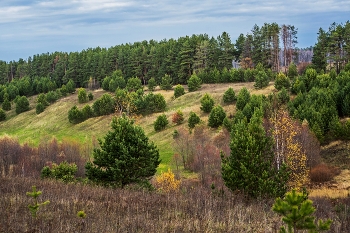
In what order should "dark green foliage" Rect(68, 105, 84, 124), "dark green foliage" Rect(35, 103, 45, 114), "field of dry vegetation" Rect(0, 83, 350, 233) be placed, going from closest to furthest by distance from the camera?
"field of dry vegetation" Rect(0, 83, 350, 233), "dark green foliage" Rect(68, 105, 84, 124), "dark green foliage" Rect(35, 103, 45, 114)

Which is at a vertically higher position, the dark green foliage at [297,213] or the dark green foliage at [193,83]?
the dark green foliage at [297,213]

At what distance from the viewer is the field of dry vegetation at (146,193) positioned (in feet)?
29.4

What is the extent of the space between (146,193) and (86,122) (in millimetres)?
60888


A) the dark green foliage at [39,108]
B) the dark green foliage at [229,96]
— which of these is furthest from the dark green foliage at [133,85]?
the dark green foliage at [229,96]

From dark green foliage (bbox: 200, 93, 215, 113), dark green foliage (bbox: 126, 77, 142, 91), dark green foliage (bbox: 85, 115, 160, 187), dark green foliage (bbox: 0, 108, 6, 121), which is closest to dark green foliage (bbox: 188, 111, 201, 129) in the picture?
dark green foliage (bbox: 200, 93, 215, 113)

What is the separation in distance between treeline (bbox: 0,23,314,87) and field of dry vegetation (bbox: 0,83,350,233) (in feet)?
45.4

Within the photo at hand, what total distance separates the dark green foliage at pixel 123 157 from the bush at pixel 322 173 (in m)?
18.7

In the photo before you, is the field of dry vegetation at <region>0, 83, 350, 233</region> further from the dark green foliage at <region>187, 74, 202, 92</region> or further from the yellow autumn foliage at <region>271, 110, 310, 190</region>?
the yellow autumn foliage at <region>271, 110, 310, 190</region>

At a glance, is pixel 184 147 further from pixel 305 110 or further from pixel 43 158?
pixel 43 158

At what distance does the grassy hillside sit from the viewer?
2339 inches

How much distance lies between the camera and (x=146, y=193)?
52.1ft

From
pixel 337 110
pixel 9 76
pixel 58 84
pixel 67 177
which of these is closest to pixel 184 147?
pixel 337 110

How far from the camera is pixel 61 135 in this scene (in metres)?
72.7

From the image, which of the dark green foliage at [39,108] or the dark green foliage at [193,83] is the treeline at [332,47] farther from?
the dark green foliage at [39,108]
